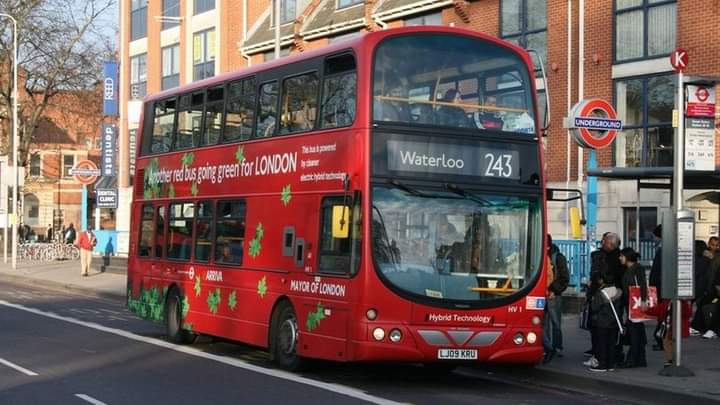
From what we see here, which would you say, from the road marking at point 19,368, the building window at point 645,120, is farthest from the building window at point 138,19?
the road marking at point 19,368

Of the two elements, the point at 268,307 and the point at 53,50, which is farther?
the point at 53,50

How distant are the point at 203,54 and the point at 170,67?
3480 mm

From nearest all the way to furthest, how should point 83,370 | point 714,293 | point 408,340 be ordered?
point 408,340
point 83,370
point 714,293

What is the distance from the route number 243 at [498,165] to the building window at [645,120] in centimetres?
1336

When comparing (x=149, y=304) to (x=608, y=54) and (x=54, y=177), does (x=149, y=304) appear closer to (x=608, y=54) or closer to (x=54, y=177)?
(x=608, y=54)

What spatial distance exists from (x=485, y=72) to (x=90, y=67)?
145 ft

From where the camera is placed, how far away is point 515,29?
2950 centimetres

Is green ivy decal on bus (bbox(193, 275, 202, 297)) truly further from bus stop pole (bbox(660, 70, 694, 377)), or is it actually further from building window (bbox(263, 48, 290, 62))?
building window (bbox(263, 48, 290, 62))

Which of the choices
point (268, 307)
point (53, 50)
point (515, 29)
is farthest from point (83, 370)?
point (53, 50)

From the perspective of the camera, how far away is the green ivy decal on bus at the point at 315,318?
1324 centimetres

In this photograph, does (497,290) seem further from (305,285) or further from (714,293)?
(714,293)

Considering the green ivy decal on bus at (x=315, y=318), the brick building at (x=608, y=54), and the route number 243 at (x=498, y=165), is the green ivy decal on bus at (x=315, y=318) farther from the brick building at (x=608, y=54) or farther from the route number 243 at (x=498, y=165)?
the brick building at (x=608, y=54)

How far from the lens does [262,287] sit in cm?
1491

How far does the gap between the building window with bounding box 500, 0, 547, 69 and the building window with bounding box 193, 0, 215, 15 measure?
65.1ft
